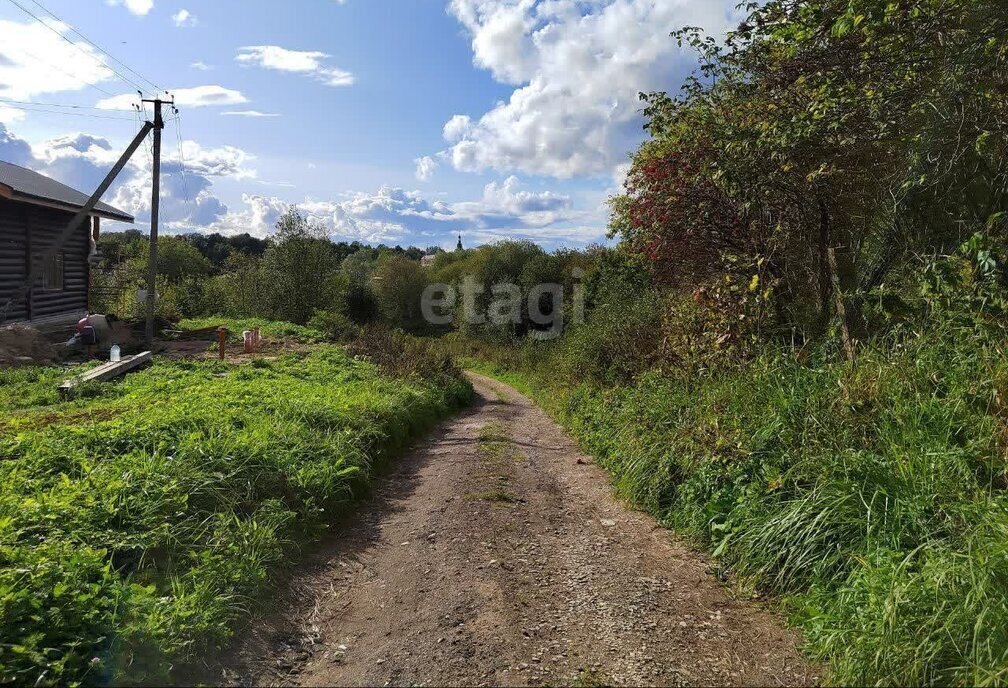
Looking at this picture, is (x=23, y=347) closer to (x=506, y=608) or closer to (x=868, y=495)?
(x=506, y=608)

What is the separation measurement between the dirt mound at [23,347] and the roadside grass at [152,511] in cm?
301

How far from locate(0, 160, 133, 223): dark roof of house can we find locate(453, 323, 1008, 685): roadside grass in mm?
15331

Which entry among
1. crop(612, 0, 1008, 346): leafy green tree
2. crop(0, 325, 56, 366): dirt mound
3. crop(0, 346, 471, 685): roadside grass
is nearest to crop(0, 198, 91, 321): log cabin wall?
crop(0, 325, 56, 366): dirt mound

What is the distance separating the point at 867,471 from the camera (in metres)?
4.00

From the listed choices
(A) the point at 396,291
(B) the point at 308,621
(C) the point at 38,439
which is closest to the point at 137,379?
(C) the point at 38,439

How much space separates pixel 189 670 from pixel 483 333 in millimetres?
30055

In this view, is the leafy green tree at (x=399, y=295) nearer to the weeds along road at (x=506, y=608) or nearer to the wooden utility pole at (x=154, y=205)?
the wooden utility pole at (x=154, y=205)

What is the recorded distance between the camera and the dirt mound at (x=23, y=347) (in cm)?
1153

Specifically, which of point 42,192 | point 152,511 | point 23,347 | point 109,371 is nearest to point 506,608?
point 152,511

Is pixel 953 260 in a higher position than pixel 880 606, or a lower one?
higher

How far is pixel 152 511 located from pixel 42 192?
1590 cm

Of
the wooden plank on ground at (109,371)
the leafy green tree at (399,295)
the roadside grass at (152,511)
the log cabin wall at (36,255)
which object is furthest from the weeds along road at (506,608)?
the leafy green tree at (399,295)

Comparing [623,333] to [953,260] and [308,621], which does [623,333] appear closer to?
[953,260]

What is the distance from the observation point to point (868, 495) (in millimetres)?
3900
